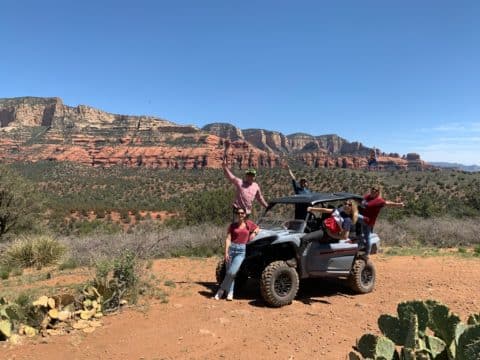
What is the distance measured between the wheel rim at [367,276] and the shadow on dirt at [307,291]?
0.35m

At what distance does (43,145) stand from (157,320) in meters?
101

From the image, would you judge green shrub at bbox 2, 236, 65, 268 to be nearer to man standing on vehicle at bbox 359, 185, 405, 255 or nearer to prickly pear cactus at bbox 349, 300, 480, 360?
man standing on vehicle at bbox 359, 185, 405, 255

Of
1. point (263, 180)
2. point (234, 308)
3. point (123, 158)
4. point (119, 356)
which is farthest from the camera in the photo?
point (123, 158)

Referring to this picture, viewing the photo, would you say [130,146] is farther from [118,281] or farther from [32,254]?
[118,281]

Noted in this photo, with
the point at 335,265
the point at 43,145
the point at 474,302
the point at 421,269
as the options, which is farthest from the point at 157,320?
the point at 43,145

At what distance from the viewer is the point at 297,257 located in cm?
687

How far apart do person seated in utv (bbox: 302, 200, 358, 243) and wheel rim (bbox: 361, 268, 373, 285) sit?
0.96 meters

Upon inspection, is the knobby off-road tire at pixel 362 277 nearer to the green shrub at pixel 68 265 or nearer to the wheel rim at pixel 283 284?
the wheel rim at pixel 283 284

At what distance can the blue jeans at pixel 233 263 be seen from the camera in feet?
22.0

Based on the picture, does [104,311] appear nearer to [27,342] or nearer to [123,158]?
[27,342]

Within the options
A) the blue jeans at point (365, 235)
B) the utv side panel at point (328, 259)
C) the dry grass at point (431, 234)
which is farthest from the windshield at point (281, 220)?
the dry grass at point (431, 234)

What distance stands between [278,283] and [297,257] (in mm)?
593

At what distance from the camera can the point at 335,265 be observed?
7.16m

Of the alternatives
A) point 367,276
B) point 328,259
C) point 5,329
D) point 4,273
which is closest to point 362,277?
point 367,276
